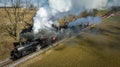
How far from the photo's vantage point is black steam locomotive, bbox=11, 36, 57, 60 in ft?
120

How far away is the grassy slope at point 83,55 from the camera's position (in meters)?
34.2


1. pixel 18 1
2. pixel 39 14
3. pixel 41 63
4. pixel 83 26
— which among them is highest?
pixel 18 1

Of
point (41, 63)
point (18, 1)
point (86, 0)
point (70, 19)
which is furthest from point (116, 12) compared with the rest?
point (41, 63)

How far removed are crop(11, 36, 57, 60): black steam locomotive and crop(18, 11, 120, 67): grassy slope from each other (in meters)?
2.11

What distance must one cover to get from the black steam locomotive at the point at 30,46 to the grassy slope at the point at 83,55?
2.11 meters

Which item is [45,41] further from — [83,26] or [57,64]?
[83,26]

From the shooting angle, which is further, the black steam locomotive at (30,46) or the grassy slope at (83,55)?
the black steam locomotive at (30,46)

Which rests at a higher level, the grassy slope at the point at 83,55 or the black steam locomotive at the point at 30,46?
the black steam locomotive at the point at 30,46

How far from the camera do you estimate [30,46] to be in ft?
127

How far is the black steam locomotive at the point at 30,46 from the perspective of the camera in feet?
120

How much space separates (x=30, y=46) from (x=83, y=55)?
1039cm

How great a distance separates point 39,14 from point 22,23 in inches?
933

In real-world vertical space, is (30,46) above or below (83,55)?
above

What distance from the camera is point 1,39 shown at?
50.5 m
